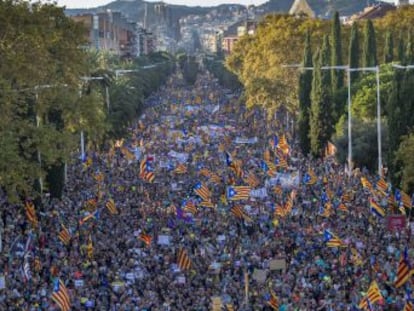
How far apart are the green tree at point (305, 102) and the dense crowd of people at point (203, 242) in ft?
27.0

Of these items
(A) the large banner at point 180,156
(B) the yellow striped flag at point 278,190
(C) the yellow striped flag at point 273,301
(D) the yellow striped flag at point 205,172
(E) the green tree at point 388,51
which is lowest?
(A) the large banner at point 180,156

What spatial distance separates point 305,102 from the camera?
6738cm

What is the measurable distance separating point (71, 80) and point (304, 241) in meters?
12.2

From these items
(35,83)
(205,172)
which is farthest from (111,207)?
(205,172)

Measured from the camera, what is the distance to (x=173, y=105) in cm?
11512

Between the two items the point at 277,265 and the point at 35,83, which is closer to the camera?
the point at 277,265

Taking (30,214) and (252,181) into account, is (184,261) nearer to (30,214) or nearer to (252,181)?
(30,214)

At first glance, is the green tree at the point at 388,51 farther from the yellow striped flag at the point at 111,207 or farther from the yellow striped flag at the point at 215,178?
the yellow striped flag at the point at 111,207

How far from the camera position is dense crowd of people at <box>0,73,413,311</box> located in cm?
2825

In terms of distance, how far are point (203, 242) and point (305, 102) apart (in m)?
32.8

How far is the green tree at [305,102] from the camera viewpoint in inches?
2591

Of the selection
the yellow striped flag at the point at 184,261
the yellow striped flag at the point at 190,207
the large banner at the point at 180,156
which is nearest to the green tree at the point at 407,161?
the yellow striped flag at the point at 190,207

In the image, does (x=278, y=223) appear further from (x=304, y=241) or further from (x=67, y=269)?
(x=67, y=269)

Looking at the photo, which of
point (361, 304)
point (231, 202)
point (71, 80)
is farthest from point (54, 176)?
point (361, 304)
